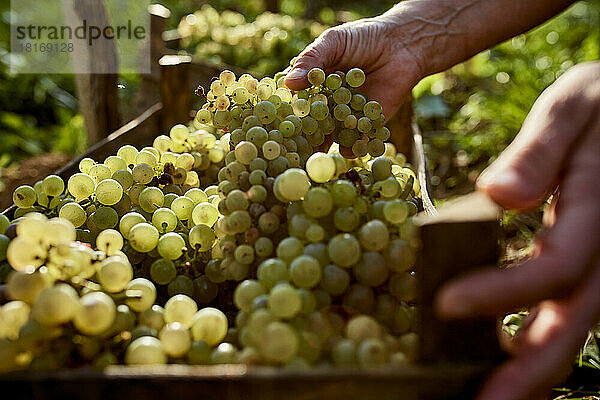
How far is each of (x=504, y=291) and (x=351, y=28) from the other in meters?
0.92

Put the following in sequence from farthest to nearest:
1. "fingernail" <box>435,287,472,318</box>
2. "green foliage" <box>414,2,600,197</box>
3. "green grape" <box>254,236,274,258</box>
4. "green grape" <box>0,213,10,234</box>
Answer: "green foliage" <box>414,2,600,197</box> < "green grape" <box>0,213,10,234</box> < "green grape" <box>254,236,274,258</box> < "fingernail" <box>435,287,472,318</box>

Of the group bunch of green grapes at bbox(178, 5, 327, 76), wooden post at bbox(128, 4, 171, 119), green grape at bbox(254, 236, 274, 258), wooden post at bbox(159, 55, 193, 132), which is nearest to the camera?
green grape at bbox(254, 236, 274, 258)

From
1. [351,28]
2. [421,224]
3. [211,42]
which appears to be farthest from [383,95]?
[211,42]

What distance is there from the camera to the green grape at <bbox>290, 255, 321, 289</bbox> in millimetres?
646

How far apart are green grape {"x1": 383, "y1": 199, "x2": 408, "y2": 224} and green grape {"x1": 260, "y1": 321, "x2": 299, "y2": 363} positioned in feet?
0.75

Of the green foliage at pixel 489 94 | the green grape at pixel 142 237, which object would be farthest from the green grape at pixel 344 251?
the green foliage at pixel 489 94

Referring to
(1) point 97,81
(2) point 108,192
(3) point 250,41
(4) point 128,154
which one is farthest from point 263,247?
(3) point 250,41

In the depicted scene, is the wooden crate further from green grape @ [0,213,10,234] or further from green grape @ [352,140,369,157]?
green grape @ [352,140,369,157]

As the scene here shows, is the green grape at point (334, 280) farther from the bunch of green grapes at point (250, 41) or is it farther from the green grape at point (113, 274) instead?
the bunch of green grapes at point (250, 41)

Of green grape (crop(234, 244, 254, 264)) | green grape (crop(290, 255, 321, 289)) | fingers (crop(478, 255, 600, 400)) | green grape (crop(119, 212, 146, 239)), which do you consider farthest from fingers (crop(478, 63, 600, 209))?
green grape (crop(119, 212, 146, 239))

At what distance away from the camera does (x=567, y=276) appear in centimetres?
55

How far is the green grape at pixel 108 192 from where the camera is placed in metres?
0.90

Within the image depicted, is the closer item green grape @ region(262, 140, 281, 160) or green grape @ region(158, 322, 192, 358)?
green grape @ region(158, 322, 192, 358)

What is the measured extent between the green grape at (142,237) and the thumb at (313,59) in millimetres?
415
